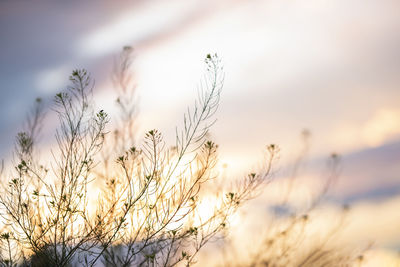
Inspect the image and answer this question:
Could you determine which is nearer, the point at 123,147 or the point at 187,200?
the point at 187,200

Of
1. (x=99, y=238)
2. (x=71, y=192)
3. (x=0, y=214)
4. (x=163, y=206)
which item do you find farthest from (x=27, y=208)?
(x=163, y=206)

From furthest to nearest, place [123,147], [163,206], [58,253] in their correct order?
1. [123,147]
2. [58,253]
3. [163,206]

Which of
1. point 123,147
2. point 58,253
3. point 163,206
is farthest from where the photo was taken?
point 123,147

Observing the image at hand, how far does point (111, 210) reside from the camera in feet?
19.4

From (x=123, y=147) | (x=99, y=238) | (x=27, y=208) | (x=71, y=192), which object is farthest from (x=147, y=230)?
(x=123, y=147)

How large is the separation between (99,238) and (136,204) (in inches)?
32.4

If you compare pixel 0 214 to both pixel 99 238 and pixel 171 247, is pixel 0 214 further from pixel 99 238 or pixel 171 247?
pixel 171 247

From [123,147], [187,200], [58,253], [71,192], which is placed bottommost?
[187,200]

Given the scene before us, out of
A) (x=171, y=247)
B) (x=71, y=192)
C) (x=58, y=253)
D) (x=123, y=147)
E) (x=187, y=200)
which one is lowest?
(x=171, y=247)

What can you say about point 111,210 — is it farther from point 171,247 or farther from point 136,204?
point 171,247

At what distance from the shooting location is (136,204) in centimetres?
583

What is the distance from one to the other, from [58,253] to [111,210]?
1.08 m

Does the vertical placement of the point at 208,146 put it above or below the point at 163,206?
above

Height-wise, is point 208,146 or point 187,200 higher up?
point 208,146
